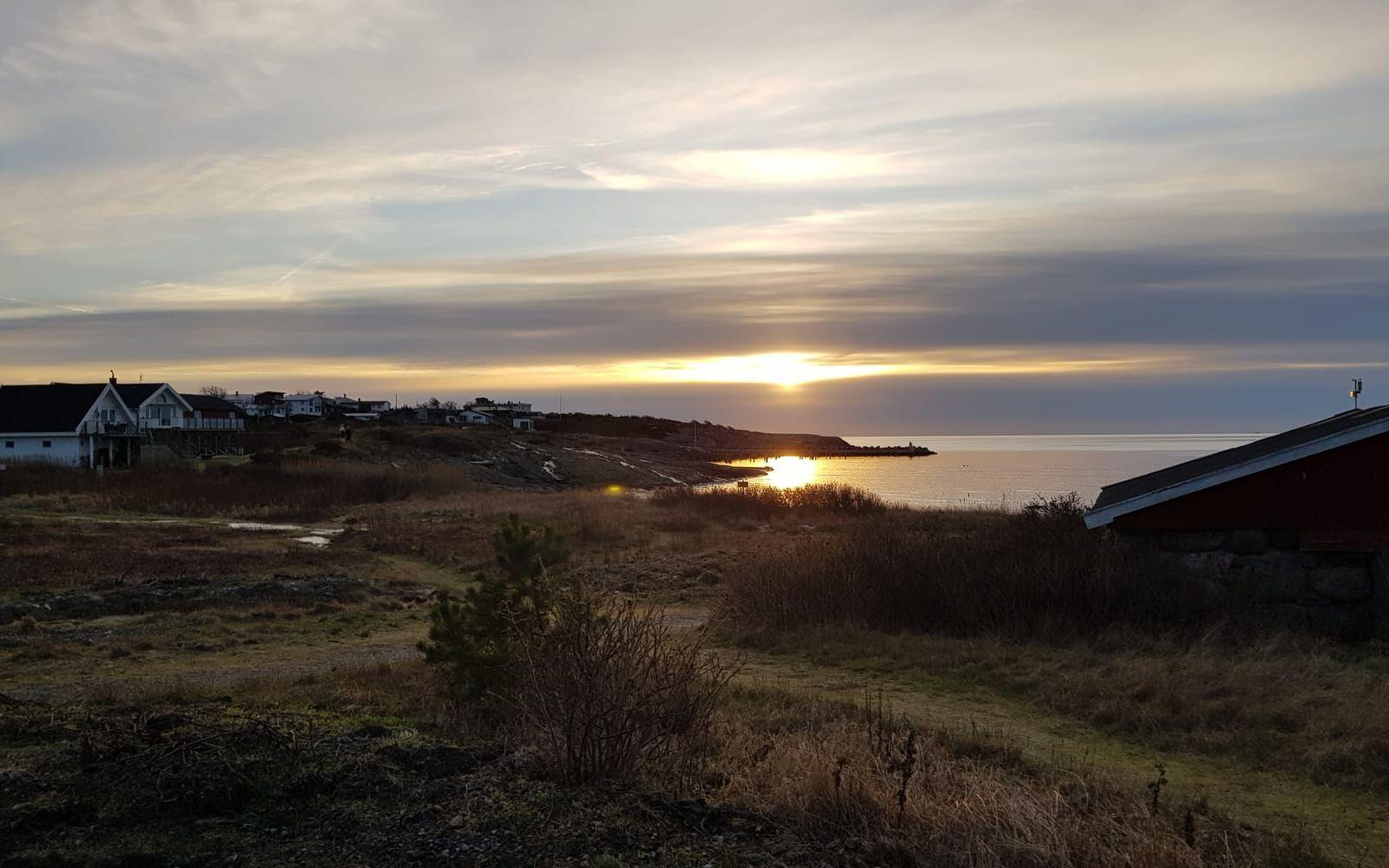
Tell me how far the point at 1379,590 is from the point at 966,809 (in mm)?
10694

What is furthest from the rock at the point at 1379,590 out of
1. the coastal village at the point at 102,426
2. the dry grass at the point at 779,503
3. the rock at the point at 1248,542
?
the coastal village at the point at 102,426

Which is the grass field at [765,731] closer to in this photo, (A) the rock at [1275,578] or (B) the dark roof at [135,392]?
(A) the rock at [1275,578]

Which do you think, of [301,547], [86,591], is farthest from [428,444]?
[86,591]

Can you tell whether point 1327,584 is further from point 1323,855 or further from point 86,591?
point 86,591

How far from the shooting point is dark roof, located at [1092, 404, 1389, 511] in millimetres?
13836

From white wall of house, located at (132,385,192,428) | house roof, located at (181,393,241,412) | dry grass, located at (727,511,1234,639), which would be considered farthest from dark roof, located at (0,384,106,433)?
dry grass, located at (727,511,1234,639)

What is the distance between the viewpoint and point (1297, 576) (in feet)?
46.4

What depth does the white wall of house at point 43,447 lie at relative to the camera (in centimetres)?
6619

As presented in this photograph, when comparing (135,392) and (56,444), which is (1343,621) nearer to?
(56,444)

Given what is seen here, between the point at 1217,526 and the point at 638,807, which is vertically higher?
the point at 1217,526

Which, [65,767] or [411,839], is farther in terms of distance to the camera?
[65,767]

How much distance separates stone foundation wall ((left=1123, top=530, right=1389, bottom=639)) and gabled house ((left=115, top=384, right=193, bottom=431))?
78.8 m

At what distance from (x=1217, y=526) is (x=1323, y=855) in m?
8.70

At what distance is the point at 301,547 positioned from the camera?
27.9 meters
